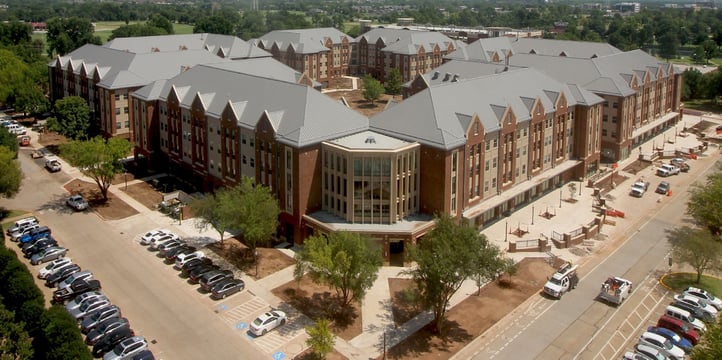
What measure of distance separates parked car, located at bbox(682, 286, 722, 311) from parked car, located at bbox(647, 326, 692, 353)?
25.4 feet

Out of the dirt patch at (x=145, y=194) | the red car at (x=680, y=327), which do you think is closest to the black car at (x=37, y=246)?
the dirt patch at (x=145, y=194)

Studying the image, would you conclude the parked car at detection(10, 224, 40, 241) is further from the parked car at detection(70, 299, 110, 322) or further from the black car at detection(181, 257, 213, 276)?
the black car at detection(181, 257, 213, 276)

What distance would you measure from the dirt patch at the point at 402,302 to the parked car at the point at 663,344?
Result: 1861 centimetres

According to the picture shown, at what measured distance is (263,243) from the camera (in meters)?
68.8

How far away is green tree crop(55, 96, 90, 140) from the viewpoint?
102125mm

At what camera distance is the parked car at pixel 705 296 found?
55281 mm

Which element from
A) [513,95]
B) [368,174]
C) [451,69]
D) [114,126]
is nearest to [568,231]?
[513,95]

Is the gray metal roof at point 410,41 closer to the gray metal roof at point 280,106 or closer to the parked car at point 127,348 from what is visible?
the gray metal roof at point 280,106

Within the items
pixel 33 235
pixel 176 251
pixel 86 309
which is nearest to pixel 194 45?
pixel 33 235

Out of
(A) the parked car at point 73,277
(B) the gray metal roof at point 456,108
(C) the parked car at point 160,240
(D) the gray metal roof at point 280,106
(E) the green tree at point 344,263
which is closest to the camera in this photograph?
(E) the green tree at point 344,263

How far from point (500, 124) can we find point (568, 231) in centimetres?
1510

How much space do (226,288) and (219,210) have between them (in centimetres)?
869

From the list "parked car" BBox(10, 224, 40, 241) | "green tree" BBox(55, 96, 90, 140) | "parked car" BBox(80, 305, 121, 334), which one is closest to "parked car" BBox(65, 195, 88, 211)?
"parked car" BBox(10, 224, 40, 241)

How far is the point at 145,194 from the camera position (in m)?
83.8
